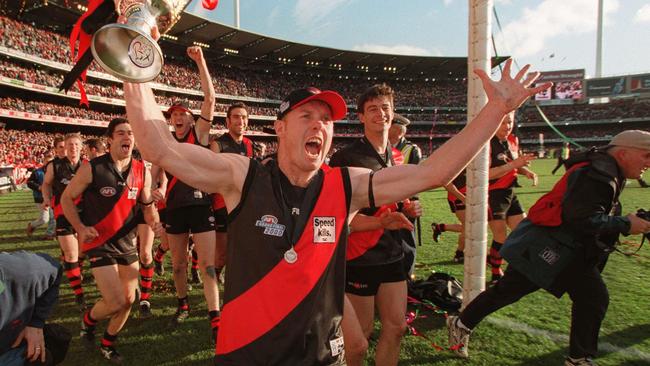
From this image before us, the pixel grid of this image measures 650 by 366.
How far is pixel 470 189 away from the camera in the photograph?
3.82 meters

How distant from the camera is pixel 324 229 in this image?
1.98 m

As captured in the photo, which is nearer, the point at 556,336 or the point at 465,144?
the point at 465,144

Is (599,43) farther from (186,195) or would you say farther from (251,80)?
(186,195)

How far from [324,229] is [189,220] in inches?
131

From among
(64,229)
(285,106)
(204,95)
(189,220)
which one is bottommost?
(64,229)

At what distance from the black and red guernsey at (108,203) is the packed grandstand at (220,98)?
11518 mm

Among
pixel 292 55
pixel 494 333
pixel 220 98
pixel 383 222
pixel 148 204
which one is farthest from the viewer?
pixel 292 55

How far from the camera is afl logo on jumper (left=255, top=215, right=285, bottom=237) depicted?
6.19ft

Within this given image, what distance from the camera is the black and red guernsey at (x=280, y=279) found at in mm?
1828

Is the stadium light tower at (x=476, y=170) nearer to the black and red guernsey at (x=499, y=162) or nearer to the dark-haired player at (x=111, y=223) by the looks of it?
the black and red guernsey at (x=499, y=162)

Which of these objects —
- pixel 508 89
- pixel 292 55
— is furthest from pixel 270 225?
pixel 292 55

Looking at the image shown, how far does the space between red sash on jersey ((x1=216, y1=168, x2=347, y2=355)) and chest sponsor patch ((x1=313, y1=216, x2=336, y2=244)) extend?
2 centimetres

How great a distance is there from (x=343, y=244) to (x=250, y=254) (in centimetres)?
51

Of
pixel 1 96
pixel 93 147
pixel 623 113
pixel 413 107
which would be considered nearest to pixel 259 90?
pixel 413 107
